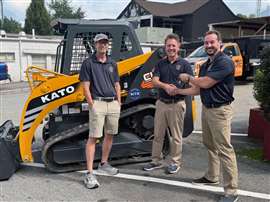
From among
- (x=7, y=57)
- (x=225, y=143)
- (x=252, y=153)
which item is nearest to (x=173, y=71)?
(x=225, y=143)

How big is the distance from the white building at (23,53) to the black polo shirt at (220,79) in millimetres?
21632

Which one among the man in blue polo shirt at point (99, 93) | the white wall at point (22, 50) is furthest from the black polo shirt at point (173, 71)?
the white wall at point (22, 50)

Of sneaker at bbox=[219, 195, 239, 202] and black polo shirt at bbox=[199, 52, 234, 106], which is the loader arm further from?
sneaker at bbox=[219, 195, 239, 202]

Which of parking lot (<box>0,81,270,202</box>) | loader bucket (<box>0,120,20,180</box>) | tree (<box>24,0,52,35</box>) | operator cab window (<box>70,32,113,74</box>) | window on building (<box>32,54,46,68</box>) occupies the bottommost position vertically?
parking lot (<box>0,81,270,202</box>)

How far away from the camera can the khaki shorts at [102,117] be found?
4.84 m

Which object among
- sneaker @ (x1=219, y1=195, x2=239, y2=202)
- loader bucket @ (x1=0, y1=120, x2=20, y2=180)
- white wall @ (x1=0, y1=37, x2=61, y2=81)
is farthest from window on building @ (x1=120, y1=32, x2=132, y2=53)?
white wall @ (x1=0, y1=37, x2=61, y2=81)

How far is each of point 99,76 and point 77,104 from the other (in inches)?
35.0

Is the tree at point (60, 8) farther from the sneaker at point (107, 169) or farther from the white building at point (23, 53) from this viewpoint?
the sneaker at point (107, 169)

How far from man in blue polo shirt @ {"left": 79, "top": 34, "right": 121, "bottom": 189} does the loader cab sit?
758mm

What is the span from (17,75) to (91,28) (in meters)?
21.1

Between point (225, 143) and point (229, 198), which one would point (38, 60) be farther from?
point (229, 198)

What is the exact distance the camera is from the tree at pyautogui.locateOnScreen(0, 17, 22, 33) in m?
93.6

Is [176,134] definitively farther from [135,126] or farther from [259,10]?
[259,10]

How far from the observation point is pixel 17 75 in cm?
2530
